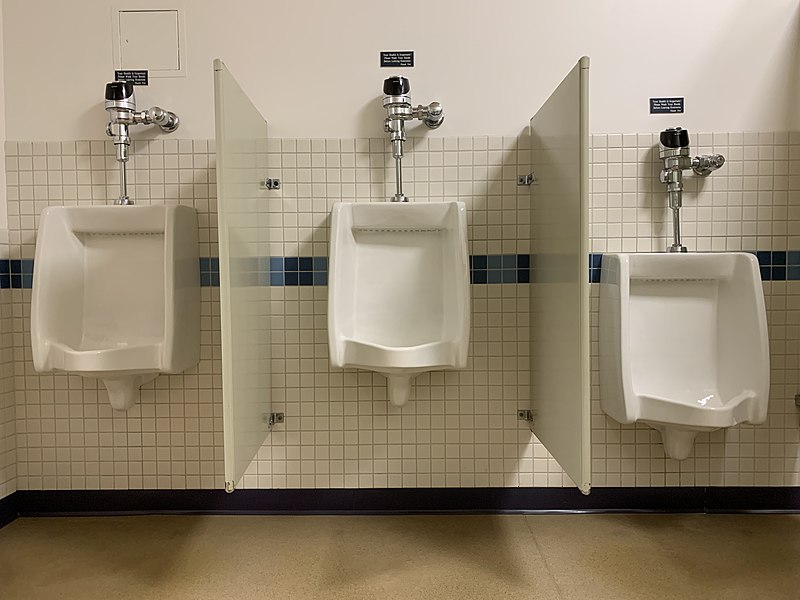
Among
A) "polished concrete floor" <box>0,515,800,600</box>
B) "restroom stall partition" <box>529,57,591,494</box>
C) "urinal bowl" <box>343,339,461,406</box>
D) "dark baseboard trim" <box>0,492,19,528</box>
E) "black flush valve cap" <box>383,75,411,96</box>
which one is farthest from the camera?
"dark baseboard trim" <box>0,492,19,528</box>

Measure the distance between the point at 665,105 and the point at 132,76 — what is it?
1.85 meters

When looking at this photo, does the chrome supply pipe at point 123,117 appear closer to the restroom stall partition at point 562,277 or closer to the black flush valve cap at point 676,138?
the restroom stall partition at point 562,277

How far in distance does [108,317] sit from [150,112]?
0.70 meters

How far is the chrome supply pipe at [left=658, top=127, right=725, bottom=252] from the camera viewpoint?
2057mm

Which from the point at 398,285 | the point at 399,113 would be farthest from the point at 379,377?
the point at 399,113

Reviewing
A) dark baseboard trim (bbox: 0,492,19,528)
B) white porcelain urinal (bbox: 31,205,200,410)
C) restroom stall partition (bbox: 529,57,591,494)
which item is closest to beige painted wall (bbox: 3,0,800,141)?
restroom stall partition (bbox: 529,57,591,494)

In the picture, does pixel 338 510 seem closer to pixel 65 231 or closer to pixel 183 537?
pixel 183 537

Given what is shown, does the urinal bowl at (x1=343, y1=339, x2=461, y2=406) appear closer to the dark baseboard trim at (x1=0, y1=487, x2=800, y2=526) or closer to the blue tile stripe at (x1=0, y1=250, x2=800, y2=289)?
the blue tile stripe at (x1=0, y1=250, x2=800, y2=289)

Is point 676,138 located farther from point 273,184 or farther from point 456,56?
point 273,184

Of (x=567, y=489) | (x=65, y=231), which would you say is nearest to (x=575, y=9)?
(x=567, y=489)

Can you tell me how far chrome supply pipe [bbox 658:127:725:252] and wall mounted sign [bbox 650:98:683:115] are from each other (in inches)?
3.0

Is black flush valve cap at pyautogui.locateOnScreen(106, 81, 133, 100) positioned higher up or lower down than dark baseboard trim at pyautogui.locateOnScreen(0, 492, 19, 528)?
higher up

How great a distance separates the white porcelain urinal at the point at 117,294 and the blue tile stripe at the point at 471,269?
0.57 feet

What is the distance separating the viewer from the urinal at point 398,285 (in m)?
1.91
